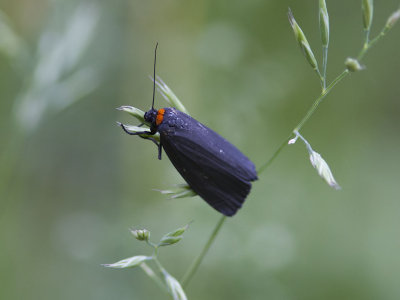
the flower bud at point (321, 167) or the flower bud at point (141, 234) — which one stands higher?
the flower bud at point (321, 167)

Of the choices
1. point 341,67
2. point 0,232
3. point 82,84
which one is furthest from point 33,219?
point 341,67

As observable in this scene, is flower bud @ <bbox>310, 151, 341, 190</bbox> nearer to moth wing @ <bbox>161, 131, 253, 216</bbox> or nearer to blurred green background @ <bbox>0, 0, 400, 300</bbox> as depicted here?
moth wing @ <bbox>161, 131, 253, 216</bbox>

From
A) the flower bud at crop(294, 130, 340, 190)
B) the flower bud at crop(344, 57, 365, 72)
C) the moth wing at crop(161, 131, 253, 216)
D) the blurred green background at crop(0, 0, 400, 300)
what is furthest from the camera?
the blurred green background at crop(0, 0, 400, 300)

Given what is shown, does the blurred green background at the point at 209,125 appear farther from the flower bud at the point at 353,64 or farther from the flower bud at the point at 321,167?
the flower bud at the point at 353,64

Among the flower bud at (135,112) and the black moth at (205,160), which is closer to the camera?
the flower bud at (135,112)

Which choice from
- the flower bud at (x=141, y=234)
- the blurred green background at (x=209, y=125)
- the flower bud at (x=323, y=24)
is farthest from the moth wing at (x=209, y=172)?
the blurred green background at (x=209, y=125)

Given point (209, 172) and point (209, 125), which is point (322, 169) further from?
point (209, 125)

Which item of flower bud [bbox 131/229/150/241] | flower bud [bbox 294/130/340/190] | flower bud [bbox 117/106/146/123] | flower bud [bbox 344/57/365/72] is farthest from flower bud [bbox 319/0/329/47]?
flower bud [bbox 131/229/150/241]

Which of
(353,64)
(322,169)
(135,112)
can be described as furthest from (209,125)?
(353,64)
